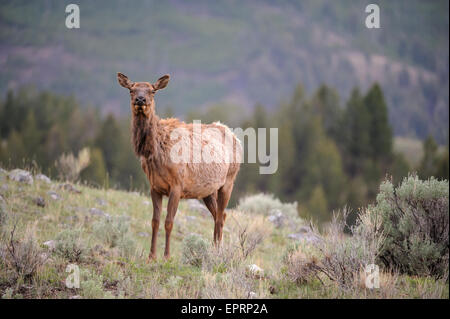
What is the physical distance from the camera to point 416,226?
7168mm

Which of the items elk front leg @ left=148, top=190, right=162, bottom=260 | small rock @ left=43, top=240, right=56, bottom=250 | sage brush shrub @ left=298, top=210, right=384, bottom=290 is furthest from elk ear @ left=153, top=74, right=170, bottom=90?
sage brush shrub @ left=298, top=210, right=384, bottom=290

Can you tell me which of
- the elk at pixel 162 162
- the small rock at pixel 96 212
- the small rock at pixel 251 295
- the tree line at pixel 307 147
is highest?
the elk at pixel 162 162

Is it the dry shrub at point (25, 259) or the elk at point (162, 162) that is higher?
the elk at point (162, 162)

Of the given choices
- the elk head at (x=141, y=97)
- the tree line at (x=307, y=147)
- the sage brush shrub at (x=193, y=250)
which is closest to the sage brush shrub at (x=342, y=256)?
the sage brush shrub at (x=193, y=250)

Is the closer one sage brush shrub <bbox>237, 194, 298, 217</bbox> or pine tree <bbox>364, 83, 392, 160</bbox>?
sage brush shrub <bbox>237, 194, 298, 217</bbox>

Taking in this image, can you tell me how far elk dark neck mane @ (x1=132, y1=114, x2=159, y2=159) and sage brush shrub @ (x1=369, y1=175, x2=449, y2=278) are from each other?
12.4ft

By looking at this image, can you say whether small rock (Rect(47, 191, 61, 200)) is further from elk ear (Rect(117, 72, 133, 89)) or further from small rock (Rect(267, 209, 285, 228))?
small rock (Rect(267, 209, 285, 228))

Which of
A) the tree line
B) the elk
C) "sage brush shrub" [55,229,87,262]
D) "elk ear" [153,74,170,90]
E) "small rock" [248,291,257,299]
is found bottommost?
the tree line

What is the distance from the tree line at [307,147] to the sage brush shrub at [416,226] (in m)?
42.5

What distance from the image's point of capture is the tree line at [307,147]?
55.8 metres

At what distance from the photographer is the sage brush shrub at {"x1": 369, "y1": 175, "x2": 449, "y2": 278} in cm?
698

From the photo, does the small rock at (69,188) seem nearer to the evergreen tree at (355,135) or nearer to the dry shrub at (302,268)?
the dry shrub at (302,268)

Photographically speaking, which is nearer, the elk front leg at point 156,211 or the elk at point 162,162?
the elk at point 162,162
